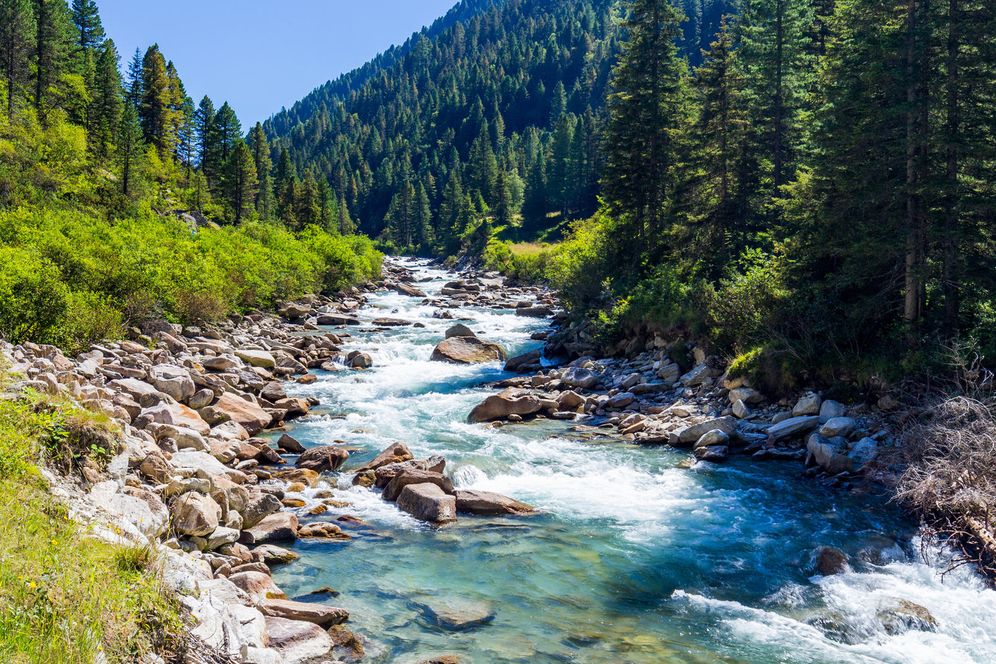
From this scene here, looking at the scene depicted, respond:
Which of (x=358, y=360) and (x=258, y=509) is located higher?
(x=358, y=360)

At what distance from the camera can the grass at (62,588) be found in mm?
4516

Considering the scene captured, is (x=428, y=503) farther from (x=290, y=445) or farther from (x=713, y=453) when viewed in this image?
(x=713, y=453)

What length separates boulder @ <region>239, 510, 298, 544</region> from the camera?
10492mm

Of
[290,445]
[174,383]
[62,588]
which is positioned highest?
[174,383]

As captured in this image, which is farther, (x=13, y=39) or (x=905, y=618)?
(x=13, y=39)

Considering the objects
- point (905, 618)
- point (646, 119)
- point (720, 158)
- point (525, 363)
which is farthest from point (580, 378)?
point (646, 119)

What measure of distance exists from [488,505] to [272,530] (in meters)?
3.98

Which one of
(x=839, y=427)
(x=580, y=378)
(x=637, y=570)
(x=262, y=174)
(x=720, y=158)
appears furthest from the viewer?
(x=262, y=174)

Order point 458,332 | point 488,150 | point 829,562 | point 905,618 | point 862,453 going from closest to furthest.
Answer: point 905,618 < point 829,562 < point 862,453 < point 458,332 < point 488,150

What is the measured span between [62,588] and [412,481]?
8.35 metres

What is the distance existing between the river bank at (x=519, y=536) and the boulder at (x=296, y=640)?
0.03 meters

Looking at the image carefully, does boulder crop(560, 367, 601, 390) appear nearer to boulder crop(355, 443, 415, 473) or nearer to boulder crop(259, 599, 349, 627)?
boulder crop(355, 443, 415, 473)

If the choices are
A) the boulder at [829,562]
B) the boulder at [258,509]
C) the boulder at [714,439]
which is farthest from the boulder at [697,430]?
the boulder at [258,509]

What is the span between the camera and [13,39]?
46750 mm
